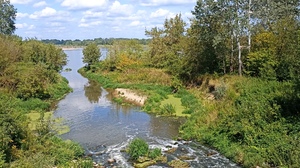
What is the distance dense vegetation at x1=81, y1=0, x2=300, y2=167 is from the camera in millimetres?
18328

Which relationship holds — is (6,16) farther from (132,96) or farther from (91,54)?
(132,96)

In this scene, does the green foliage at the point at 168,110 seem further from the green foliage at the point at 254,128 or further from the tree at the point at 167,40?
the tree at the point at 167,40

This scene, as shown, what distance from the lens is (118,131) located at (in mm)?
24641

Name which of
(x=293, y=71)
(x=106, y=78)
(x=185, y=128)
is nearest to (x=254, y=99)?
(x=293, y=71)

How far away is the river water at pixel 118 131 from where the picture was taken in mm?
18734

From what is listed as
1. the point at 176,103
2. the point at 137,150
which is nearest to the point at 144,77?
the point at 176,103

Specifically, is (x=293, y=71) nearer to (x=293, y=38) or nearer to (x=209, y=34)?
(x=293, y=38)

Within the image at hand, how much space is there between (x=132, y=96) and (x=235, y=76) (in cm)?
1307

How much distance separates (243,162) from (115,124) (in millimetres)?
12915

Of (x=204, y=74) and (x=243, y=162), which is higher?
(x=204, y=74)

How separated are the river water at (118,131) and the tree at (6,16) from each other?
26.5m

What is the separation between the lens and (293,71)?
19375mm

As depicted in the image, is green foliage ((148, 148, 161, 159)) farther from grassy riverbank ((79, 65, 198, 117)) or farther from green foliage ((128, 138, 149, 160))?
grassy riverbank ((79, 65, 198, 117))

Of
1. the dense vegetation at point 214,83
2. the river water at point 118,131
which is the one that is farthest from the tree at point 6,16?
the river water at point 118,131
